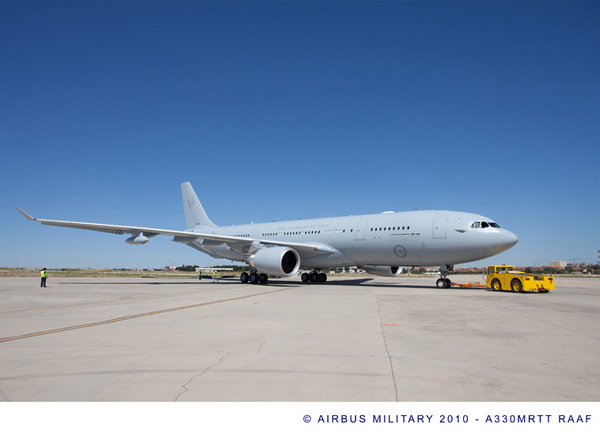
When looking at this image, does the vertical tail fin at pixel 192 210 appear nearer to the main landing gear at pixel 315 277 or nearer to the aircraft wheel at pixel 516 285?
the main landing gear at pixel 315 277

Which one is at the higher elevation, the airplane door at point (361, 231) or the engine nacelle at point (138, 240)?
the airplane door at point (361, 231)

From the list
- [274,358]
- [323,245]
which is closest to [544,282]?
[323,245]

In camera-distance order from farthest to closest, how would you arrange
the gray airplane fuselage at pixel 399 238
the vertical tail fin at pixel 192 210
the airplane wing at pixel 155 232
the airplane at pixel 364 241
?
the vertical tail fin at pixel 192 210 → the airplane wing at pixel 155 232 → the airplane at pixel 364 241 → the gray airplane fuselage at pixel 399 238

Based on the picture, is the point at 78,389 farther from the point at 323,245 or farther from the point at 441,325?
the point at 323,245

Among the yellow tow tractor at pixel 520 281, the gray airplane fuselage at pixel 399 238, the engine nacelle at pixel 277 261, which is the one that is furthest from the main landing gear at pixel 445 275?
the engine nacelle at pixel 277 261

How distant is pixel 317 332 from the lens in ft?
26.0

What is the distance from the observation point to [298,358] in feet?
18.5

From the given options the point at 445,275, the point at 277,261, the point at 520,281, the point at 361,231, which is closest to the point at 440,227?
the point at 445,275

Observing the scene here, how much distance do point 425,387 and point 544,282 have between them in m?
18.8

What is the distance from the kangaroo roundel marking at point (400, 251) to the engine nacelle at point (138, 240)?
15.1m

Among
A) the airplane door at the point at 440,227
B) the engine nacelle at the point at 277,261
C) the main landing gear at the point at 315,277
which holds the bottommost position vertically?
the main landing gear at the point at 315,277

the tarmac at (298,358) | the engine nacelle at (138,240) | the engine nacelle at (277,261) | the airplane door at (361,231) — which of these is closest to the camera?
the tarmac at (298,358)

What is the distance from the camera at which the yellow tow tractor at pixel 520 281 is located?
19531 millimetres

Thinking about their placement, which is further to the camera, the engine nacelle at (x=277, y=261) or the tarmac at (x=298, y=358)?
the engine nacelle at (x=277, y=261)
